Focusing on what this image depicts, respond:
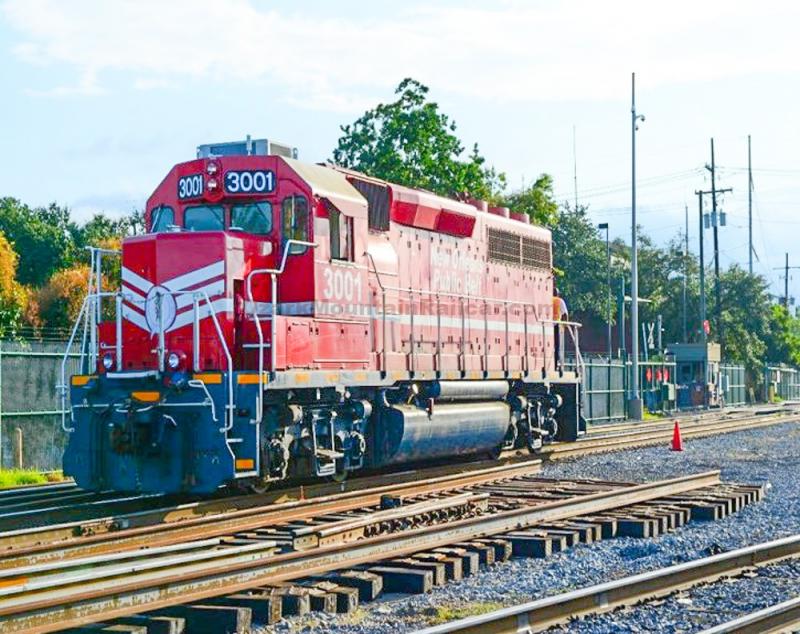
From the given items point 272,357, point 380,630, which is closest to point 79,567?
point 380,630

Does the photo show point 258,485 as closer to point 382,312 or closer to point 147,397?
point 147,397

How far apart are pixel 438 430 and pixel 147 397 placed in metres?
4.95

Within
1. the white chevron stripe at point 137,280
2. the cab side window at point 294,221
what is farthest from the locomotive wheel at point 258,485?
the cab side window at point 294,221

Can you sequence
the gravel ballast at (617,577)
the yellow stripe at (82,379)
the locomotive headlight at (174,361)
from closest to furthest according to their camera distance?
the gravel ballast at (617,577) → the locomotive headlight at (174,361) → the yellow stripe at (82,379)

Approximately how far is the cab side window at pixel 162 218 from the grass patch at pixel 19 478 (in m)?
4.48

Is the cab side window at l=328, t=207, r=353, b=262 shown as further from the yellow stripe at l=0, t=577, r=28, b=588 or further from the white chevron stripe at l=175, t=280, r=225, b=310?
the yellow stripe at l=0, t=577, r=28, b=588

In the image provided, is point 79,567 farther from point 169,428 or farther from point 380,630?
point 169,428

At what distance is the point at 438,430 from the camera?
1612 centimetres

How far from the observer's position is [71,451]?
12.8 metres

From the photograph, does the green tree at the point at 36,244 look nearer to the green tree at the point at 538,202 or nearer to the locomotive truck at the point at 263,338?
the green tree at the point at 538,202

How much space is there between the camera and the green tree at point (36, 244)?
54.8 m


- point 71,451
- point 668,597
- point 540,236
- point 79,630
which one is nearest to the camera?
point 79,630

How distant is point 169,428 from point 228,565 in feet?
12.3

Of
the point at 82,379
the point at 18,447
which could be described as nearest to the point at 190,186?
the point at 82,379
